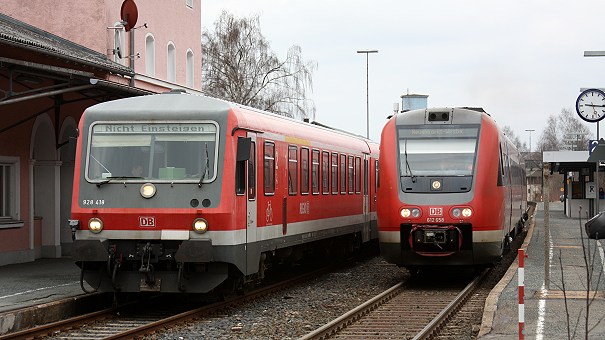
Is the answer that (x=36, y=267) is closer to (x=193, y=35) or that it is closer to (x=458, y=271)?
(x=458, y=271)

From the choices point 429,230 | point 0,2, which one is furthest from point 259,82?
point 429,230

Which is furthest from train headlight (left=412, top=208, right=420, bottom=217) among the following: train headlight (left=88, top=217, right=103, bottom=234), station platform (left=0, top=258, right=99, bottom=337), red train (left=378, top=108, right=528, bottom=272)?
train headlight (left=88, top=217, right=103, bottom=234)

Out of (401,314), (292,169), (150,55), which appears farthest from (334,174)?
(150,55)

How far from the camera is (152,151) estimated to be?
1401 centimetres

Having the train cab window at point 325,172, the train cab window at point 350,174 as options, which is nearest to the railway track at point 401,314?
the train cab window at point 325,172

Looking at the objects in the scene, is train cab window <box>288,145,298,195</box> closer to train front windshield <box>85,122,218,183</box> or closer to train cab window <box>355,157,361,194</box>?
train front windshield <box>85,122,218,183</box>

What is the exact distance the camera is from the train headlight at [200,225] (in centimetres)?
1355

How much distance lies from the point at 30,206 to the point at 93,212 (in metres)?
6.85

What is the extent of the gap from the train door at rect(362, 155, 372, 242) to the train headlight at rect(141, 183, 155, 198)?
1109 centimetres

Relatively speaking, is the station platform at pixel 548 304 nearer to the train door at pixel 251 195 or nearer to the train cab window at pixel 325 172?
the train door at pixel 251 195

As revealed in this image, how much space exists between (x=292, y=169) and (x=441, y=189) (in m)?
2.55

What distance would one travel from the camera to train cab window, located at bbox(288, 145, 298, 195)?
56.2 ft

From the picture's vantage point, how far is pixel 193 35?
34.9 metres

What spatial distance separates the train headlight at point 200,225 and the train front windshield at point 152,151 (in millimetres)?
538
